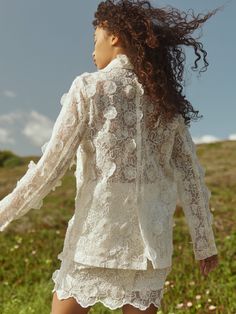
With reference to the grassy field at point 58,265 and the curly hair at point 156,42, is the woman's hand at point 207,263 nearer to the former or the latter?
the curly hair at point 156,42

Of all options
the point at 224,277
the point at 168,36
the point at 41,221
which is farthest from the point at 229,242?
the point at 168,36

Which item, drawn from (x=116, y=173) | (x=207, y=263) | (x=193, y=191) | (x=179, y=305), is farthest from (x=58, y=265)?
(x=116, y=173)

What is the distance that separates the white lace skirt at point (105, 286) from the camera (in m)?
3.10

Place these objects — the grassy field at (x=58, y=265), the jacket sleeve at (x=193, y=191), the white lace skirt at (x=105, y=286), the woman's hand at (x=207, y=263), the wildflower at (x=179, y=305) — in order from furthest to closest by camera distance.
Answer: the grassy field at (x=58, y=265) < the wildflower at (x=179, y=305) < the woman's hand at (x=207, y=263) < the jacket sleeve at (x=193, y=191) < the white lace skirt at (x=105, y=286)

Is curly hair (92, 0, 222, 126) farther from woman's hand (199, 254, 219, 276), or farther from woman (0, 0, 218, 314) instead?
woman's hand (199, 254, 219, 276)

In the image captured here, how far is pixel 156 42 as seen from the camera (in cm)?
331

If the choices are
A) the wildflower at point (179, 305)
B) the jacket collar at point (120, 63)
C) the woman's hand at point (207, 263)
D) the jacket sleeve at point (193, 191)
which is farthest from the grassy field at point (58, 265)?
the jacket collar at point (120, 63)

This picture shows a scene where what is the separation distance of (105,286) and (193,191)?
0.83m

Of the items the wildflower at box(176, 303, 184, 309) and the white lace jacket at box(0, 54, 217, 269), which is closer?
the white lace jacket at box(0, 54, 217, 269)

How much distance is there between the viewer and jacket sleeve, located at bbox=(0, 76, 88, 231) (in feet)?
10.2

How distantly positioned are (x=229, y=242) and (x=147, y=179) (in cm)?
563

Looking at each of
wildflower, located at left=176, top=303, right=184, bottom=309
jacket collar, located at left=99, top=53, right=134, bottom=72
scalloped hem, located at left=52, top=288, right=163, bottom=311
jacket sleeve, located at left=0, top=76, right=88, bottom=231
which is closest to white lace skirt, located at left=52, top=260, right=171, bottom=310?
scalloped hem, located at left=52, top=288, right=163, bottom=311

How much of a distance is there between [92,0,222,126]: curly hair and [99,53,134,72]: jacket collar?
0.03 meters

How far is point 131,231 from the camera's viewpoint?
315 cm
